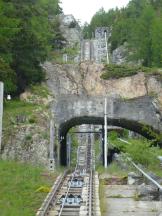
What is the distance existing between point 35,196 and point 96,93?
22636 mm

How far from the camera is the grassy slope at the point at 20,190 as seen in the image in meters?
14.8

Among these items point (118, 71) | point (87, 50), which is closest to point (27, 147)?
point (118, 71)

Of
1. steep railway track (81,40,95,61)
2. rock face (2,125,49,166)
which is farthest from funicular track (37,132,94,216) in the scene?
steep railway track (81,40,95,61)

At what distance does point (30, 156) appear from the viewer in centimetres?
3309

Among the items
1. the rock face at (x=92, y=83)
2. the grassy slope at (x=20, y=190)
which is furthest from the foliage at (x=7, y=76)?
the grassy slope at (x=20, y=190)

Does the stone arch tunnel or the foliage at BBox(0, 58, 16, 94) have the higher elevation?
the foliage at BBox(0, 58, 16, 94)

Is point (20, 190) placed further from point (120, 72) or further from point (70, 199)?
point (120, 72)

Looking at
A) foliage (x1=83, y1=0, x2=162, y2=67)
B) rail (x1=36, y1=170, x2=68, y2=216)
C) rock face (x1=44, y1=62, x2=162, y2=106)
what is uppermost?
foliage (x1=83, y1=0, x2=162, y2=67)

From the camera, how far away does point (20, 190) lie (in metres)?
18.7

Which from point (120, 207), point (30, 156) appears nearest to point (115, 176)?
point (30, 156)

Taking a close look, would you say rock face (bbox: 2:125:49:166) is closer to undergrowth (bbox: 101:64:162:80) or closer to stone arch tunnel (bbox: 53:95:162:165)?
stone arch tunnel (bbox: 53:95:162:165)

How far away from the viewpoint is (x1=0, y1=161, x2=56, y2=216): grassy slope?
1478cm

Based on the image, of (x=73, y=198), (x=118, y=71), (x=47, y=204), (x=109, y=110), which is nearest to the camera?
(x=47, y=204)

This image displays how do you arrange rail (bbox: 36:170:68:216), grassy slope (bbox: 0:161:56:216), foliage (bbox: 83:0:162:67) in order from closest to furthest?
rail (bbox: 36:170:68:216)
grassy slope (bbox: 0:161:56:216)
foliage (bbox: 83:0:162:67)
